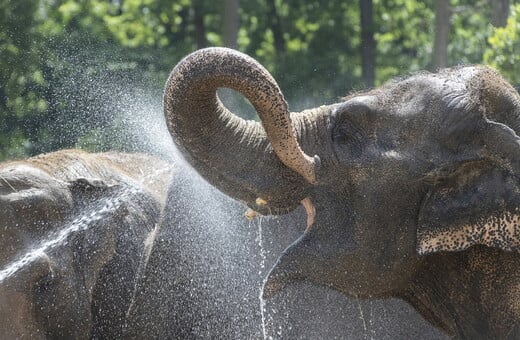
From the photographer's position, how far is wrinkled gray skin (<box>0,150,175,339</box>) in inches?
269

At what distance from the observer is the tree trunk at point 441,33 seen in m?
18.9

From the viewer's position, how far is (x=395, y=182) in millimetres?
6023

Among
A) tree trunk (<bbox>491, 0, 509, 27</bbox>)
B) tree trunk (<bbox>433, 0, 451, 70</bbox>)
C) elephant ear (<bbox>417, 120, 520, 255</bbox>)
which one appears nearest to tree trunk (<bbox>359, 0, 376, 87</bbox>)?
tree trunk (<bbox>433, 0, 451, 70</bbox>)

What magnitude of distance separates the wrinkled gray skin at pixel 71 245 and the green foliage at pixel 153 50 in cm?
264

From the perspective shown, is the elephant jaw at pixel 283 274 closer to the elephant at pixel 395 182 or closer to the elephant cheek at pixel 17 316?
the elephant at pixel 395 182

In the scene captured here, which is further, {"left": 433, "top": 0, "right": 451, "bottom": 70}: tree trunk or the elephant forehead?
{"left": 433, "top": 0, "right": 451, "bottom": 70}: tree trunk

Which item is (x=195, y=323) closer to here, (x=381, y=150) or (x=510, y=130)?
(x=381, y=150)

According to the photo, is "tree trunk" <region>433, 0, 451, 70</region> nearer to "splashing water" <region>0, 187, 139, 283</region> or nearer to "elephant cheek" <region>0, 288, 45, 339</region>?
"splashing water" <region>0, 187, 139, 283</region>

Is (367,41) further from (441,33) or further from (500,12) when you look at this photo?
(500,12)

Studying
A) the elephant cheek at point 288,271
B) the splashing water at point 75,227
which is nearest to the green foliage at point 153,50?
the splashing water at point 75,227

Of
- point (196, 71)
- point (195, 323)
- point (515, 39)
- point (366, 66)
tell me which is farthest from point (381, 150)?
point (366, 66)

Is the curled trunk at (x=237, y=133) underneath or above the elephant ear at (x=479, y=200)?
above

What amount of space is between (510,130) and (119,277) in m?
2.76

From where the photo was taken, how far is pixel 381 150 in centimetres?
605
